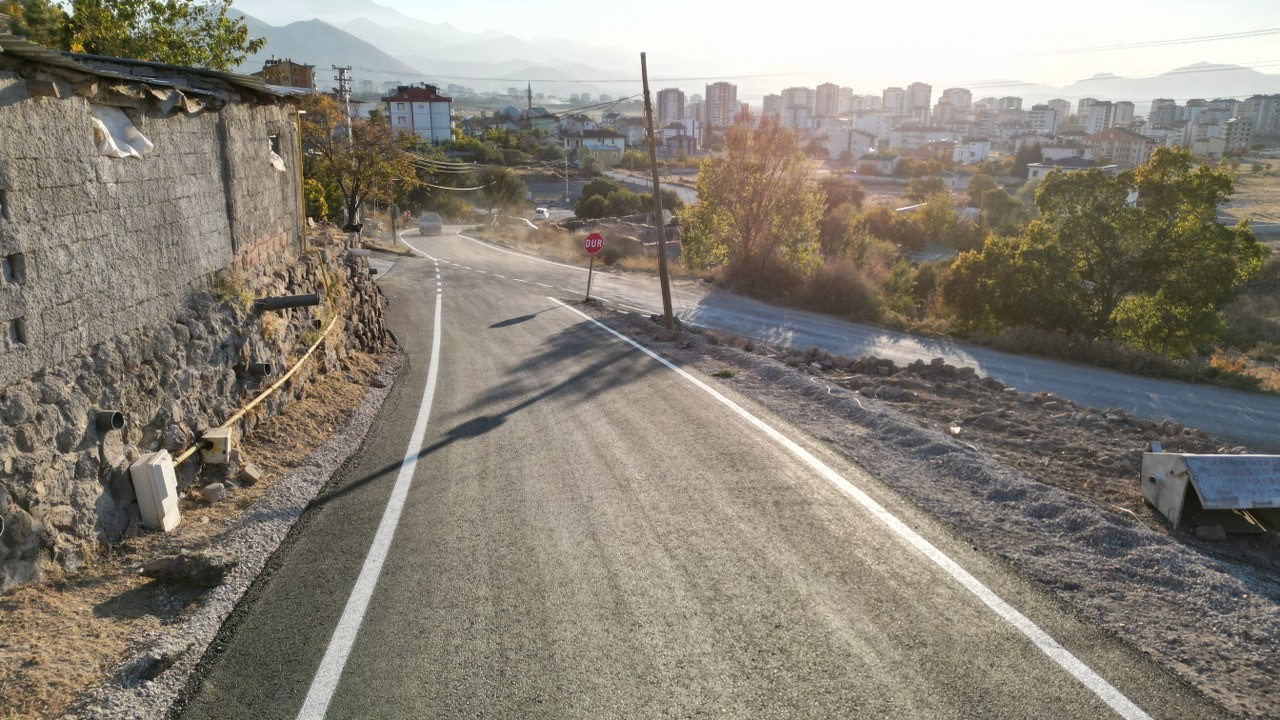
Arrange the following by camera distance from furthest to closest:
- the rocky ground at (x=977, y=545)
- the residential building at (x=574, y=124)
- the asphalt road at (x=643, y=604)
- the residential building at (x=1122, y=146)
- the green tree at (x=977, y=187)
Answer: the residential building at (x=574, y=124)
the residential building at (x=1122, y=146)
the green tree at (x=977, y=187)
the rocky ground at (x=977, y=545)
the asphalt road at (x=643, y=604)

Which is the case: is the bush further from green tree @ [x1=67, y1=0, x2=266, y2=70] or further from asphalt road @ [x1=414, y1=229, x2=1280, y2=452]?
green tree @ [x1=67, y1=0, x2=266, y2=70]

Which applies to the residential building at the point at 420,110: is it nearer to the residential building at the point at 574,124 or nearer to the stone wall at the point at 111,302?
the residential building at the point at 574,124

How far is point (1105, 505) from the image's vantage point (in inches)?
271

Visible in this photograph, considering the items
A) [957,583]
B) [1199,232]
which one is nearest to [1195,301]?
[1199,232]

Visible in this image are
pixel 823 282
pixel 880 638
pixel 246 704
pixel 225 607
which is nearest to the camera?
pixel 246 704

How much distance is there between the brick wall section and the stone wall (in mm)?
16

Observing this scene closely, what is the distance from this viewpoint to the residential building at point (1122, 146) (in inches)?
5782

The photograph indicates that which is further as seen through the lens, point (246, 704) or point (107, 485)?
point (107, 485)

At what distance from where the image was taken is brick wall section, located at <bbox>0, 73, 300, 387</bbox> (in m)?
5.47

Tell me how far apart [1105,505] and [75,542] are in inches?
315

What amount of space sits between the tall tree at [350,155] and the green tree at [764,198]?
607 inches

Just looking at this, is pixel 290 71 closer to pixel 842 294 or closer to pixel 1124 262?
pixel 842 294

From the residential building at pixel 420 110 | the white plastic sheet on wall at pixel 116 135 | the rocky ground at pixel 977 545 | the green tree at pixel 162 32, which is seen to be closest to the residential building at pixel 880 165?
the residential building at pixel 420 110

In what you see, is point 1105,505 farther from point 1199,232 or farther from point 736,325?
point 1199,232
